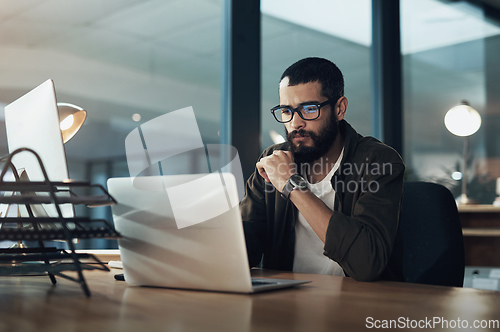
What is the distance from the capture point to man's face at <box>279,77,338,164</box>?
1.74 m

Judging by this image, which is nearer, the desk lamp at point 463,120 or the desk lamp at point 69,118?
the desk lamp at point 69,118

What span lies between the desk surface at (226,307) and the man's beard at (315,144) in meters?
0.78

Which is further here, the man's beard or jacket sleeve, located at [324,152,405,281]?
the man's beard

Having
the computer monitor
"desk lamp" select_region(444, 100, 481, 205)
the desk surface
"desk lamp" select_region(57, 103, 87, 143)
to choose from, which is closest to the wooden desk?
"desk lamp" select_region(444, 100, 481, 205)

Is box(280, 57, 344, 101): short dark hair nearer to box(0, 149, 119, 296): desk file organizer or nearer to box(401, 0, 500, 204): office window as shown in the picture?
box(0, 149, 119, 296): desk file organizer

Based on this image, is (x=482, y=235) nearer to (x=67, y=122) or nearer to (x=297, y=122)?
(x=297, y=122)

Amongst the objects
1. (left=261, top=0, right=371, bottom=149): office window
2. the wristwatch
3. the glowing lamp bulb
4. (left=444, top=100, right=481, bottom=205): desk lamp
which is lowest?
the wristwatch

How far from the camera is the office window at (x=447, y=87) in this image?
4.00 m

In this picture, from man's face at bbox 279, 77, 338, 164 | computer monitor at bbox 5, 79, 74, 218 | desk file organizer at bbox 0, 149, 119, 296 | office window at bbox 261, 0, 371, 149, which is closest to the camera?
desk file organizer at bbox 0, 149, 119, 296

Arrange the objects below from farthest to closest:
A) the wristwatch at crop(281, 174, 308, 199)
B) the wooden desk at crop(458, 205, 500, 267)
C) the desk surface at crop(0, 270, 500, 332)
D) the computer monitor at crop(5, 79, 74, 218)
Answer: the wooden desk at crop(458, 205, 500, 267) < the wristwatch at crop(281, 174, 308, 199) < the computer monitor at crop(5, 79, 74, 218) < the desk surface at crop(0, 270, 500, 332)

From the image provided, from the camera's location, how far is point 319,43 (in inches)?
124

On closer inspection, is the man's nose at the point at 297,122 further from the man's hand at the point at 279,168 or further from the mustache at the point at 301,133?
the man's hand at the point at 279,168

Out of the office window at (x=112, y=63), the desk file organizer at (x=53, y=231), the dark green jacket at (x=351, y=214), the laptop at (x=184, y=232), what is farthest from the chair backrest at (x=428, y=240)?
the office window at (x=112, y=63)

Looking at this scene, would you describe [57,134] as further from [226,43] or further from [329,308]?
[226,43]
